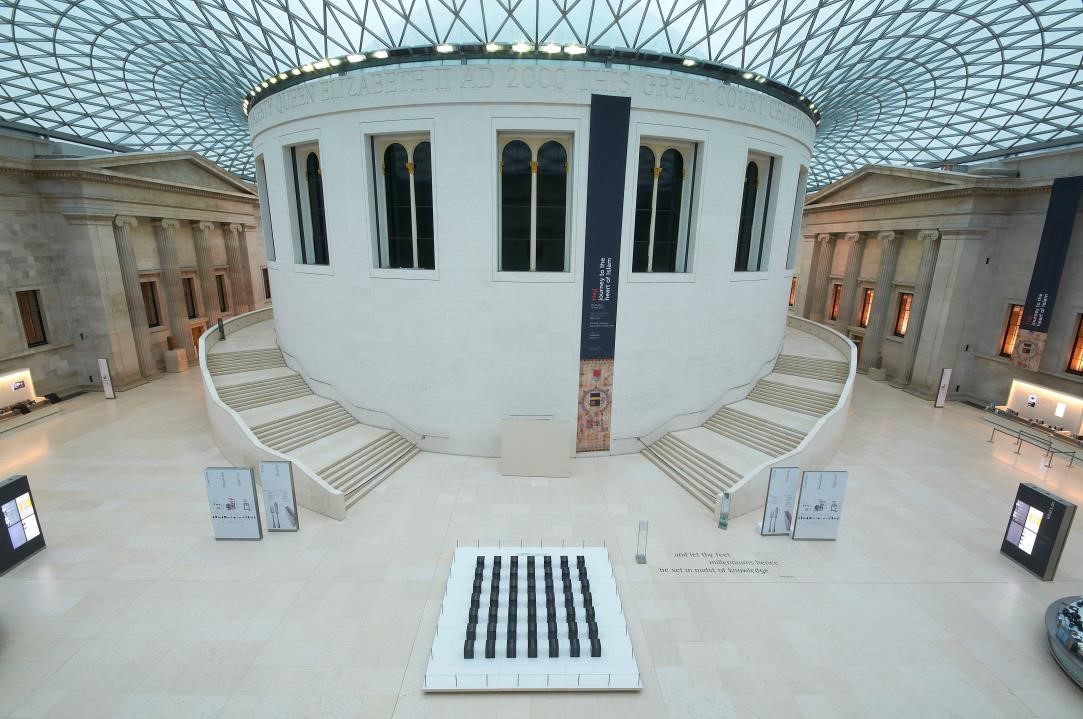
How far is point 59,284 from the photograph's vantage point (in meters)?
23.5

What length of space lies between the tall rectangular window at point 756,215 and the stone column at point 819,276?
1977cm

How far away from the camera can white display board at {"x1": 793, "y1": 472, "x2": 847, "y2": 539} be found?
12969 millimetres

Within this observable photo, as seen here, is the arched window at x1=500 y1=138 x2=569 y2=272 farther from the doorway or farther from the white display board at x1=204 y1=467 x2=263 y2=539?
the doorway

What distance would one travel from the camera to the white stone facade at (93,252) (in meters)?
21.6

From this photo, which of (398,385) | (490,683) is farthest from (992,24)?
(490,683)

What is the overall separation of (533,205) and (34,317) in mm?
25330

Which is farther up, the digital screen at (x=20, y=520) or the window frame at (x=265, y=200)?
the window frame at (x=265, y=200)

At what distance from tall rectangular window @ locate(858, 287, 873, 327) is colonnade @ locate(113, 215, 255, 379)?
45614mm

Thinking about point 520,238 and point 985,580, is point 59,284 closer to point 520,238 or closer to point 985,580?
point 520,238

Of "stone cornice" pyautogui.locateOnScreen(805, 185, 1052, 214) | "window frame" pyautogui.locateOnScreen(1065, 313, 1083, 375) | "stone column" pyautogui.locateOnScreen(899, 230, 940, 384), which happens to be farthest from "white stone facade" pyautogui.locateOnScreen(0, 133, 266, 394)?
"window frame" pyautogui.locateOnScreen(1065, 313, 1083, 375)

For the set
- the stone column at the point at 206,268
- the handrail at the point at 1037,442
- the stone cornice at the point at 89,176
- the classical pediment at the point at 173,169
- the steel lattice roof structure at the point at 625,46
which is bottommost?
the handrail at the point at 1037,442

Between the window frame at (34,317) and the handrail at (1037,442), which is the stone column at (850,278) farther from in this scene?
the window frame at (34,317)

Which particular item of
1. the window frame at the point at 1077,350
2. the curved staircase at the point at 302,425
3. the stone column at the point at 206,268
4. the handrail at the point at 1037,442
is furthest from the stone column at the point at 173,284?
the window frame at the point at 1077,350

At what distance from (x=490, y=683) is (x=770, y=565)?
25.6 ft
